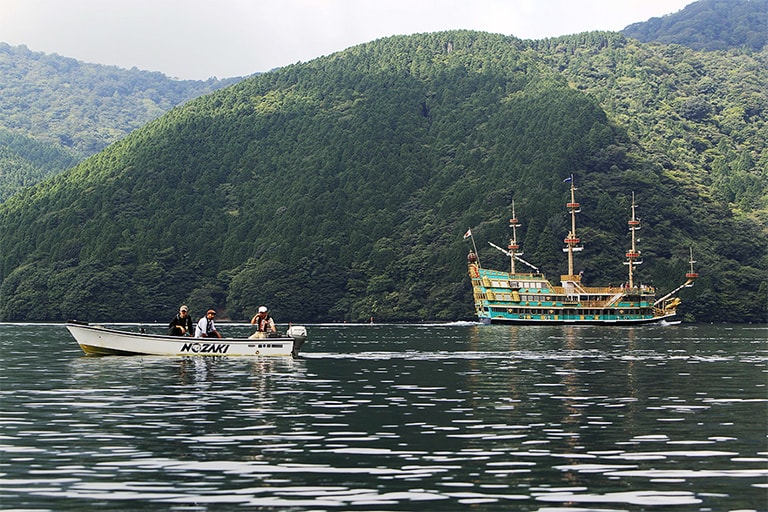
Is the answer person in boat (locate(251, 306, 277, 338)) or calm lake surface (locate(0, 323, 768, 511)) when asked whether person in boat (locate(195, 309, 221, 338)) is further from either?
calm lake surface (locate(0, 323, 768, 511))

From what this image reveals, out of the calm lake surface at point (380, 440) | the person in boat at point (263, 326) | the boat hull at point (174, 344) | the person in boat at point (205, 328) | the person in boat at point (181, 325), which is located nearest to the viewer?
the calm lake surface at point (380, 440)

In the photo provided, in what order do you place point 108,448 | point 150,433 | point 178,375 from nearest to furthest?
1. point 108,448
2. point 150,433
3. point 178,375

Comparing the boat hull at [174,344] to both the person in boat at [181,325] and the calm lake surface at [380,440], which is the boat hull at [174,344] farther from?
the calm lake surface at [380,440]

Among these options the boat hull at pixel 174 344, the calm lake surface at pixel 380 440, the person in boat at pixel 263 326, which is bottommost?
the calm lake surface at pixel 380 440

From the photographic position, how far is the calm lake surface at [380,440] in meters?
25.8

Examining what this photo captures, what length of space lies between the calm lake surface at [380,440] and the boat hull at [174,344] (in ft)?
29.5

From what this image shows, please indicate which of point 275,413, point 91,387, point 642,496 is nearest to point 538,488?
point 642,496

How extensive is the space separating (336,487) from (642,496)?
6.47 meters

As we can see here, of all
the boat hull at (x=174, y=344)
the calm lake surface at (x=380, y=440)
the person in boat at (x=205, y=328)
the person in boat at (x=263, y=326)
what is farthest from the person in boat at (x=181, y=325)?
the calm lake surface at (x=380, y=440)

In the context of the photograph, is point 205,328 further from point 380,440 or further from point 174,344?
point 380,440

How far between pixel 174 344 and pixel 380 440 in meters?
43.0

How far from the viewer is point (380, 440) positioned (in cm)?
3484

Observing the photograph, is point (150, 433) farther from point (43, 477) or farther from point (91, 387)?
point (91, 387)

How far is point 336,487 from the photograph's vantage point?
26.7 meters
